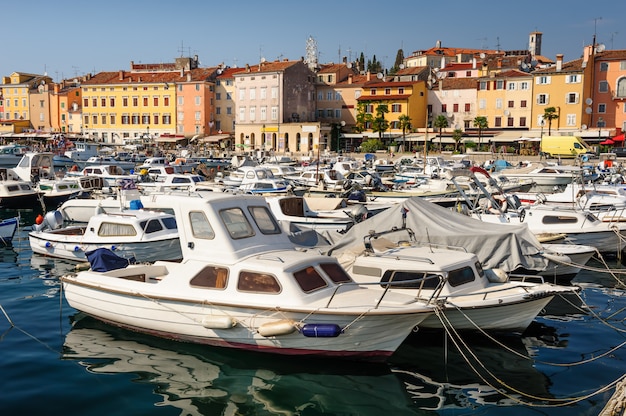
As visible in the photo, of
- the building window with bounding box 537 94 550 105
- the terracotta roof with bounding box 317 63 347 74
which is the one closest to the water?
the building window with bounding box 537 94 550 105

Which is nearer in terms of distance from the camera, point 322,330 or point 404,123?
point 322,330

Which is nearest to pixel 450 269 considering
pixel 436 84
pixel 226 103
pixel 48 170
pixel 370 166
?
pixel 48 170

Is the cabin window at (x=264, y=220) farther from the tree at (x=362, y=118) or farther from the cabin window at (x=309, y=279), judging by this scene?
the tree at (x=362, y=118)

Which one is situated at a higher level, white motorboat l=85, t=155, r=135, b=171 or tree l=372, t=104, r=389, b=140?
tree l=372, t=104, r=389, b=140

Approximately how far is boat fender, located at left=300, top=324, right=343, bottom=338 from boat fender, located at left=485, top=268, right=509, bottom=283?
18.1ft

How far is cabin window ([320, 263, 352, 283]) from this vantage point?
46.6 ft

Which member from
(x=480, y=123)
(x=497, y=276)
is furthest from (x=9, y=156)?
(x=497, y=276)

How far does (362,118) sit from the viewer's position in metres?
85.6

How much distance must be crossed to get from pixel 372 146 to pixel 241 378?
221 feet

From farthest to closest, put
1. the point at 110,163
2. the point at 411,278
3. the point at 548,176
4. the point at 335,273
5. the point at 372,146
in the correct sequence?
1. the point at 372,146
2. the point at 110,163
3. the point at 548,176
4. the point at 411,278
5. the point at 335,273

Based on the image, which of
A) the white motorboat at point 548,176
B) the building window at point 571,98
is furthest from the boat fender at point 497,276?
the building window at point 571,98

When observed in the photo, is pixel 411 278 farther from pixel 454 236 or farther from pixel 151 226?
pixel 151 226

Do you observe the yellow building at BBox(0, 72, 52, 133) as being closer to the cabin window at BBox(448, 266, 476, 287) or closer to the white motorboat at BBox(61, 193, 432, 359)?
the white motorboat at BBox(61, 193, 432, 359)

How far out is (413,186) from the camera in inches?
1722
